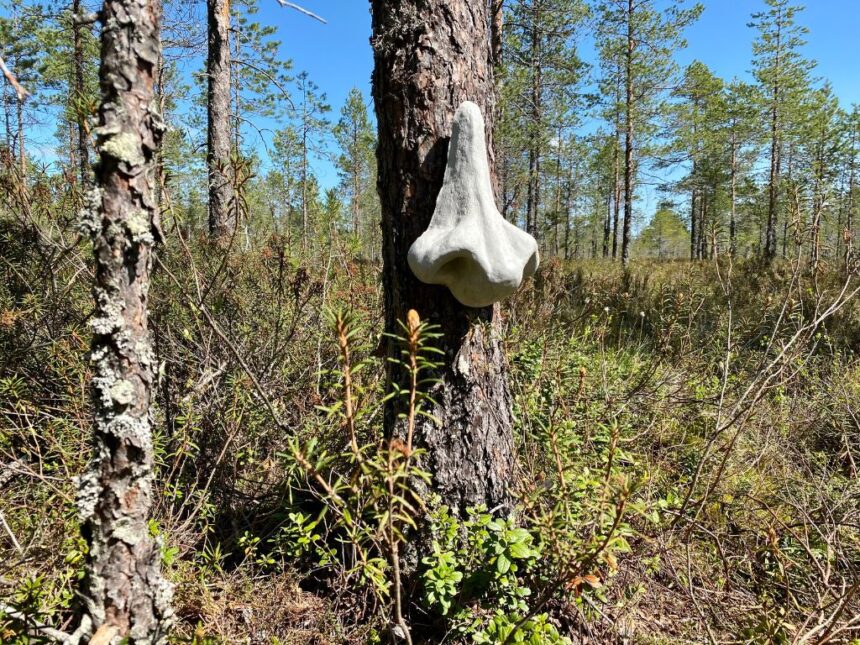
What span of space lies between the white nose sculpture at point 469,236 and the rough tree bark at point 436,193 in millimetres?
111

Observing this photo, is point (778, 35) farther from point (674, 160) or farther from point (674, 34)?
point (674, 34)

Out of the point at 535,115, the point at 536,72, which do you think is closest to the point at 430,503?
the point at 535,115

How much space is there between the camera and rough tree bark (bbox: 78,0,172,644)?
0.93 meters

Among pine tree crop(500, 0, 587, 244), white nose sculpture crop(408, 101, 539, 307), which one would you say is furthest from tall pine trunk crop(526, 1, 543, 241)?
white nose sculpture crop(408, 101, 539, 307)

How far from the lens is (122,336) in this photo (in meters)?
0.98

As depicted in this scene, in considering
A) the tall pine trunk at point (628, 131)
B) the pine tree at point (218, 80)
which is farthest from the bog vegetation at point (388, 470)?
the tall pine trunk at point (628, 131)

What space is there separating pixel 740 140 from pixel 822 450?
25.7 m

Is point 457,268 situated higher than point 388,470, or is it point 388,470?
point 457,268

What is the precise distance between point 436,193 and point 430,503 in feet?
3.99

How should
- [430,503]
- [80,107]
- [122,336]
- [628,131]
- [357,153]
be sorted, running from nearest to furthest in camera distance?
[122,336] → [80,107] → [430,503] → [628,131] → [357,153]

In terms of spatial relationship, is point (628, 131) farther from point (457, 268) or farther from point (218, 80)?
point (457, 268)

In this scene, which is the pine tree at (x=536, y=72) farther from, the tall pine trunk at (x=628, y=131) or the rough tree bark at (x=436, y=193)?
the rough tree bark at (x=436, y=193)

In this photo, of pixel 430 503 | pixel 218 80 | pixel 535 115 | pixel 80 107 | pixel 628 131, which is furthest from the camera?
pixel 628 131

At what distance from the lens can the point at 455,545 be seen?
5.82 feet
